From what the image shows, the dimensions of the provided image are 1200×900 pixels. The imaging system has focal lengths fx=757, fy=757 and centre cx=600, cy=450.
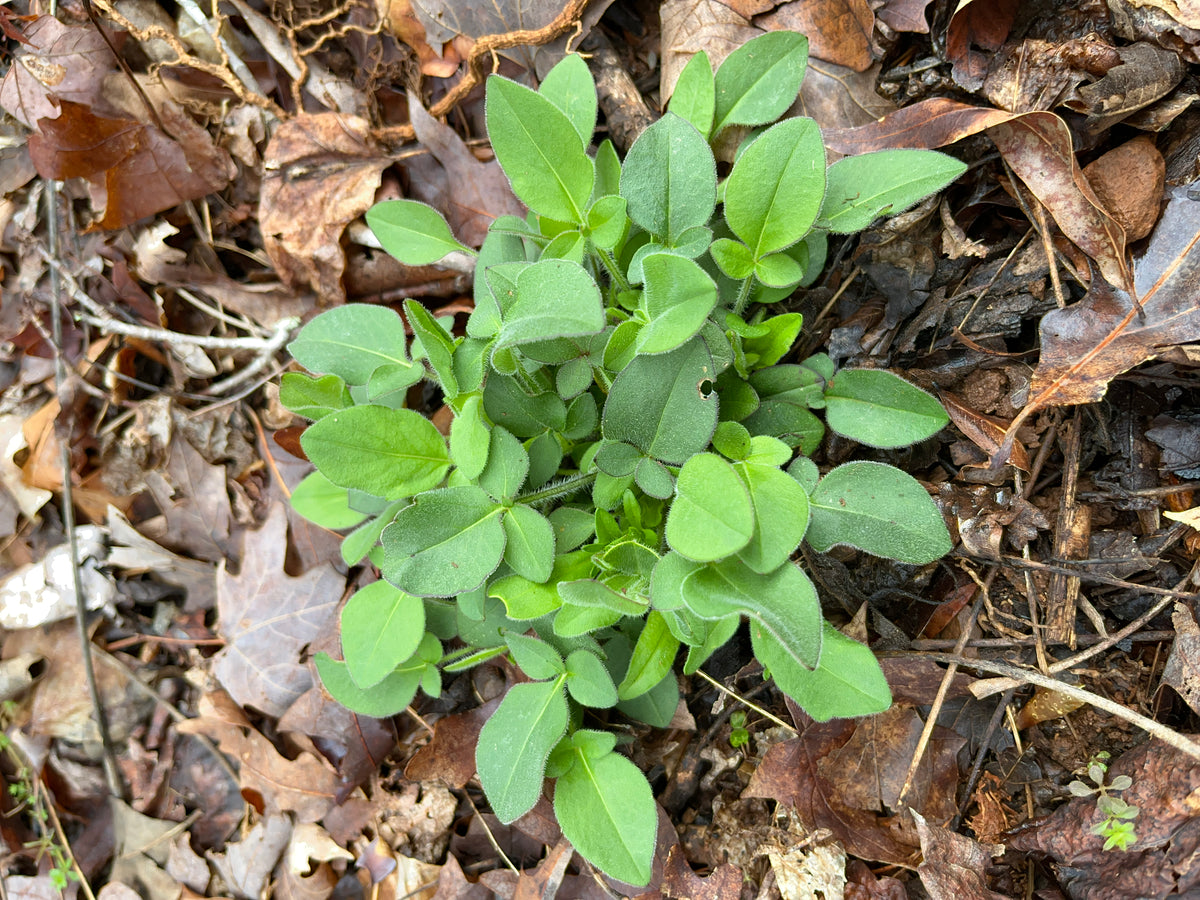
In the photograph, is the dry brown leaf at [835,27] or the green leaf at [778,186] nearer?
the green leaf at [778,186]

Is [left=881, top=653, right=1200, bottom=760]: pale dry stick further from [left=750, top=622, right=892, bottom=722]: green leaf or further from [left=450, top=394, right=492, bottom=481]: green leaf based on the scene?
[left=450, top=394, right=492, bottom=481]: green leaf

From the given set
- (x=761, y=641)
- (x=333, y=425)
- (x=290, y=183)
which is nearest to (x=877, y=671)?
(x=761, y=641)

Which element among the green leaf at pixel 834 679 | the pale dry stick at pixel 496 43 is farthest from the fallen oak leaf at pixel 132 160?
the green leaf at pixel 834 679

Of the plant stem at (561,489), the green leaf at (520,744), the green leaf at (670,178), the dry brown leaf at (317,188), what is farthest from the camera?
the dry brown leaf at (317,188)

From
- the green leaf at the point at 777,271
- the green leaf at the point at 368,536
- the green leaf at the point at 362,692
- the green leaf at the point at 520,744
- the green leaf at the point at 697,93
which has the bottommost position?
the green leaf at the point at 362,692

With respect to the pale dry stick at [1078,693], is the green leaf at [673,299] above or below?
above

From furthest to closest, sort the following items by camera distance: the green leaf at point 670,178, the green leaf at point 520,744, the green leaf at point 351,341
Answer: the green leaf at point 351,341 → the green leaf at point 520,744 → the green leaf at point 670,178

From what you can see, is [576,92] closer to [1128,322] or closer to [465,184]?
[465,184]

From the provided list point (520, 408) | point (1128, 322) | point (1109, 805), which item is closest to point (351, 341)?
point (520, 408)

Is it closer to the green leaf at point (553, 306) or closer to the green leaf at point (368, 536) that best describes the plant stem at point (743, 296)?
the green leaf at point (553, 306)
